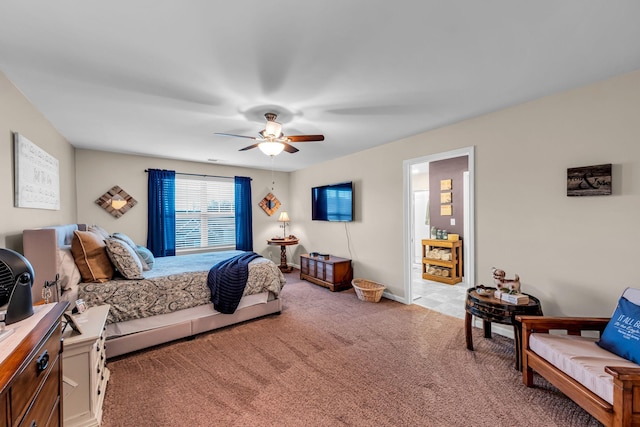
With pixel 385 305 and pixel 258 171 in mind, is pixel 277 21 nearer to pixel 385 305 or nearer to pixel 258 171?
Answer: pixel 385 305

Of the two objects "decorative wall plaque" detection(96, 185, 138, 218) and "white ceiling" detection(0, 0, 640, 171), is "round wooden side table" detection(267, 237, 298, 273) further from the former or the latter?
"white ceiling" detection(0, 0, 640, 171)

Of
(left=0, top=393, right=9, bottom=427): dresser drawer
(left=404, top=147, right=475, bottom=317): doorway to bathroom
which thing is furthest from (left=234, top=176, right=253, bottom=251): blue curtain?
(left=0, top=393, right=9, bottom=427): dresser drawer

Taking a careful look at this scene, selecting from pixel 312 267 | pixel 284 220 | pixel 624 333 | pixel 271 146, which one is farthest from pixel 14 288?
pixel 284 220

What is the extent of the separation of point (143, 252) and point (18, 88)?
1954mm

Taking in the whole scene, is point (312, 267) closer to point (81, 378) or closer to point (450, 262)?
point (450, 262)

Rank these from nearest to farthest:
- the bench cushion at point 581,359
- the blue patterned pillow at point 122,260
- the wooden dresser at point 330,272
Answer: the bench cushion at point 581,359
the blue patterned pillow at point 122,260
the wooden dresser at point 330,272

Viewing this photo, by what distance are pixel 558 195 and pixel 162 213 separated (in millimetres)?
5551

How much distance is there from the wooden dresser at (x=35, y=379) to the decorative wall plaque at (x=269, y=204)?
472cm

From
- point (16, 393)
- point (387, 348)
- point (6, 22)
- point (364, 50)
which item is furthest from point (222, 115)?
point (387, 348)

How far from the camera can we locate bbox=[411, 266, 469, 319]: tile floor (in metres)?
3.59

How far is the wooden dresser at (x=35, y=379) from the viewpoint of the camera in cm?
77

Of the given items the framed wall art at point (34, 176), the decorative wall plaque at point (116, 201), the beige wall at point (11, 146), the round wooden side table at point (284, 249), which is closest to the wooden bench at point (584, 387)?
the beige wall at point (11, 146)

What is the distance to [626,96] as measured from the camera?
2041 mm

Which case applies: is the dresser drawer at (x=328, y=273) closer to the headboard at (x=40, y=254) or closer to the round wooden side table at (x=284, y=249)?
the round wooden side table at (x=284, y=249)
